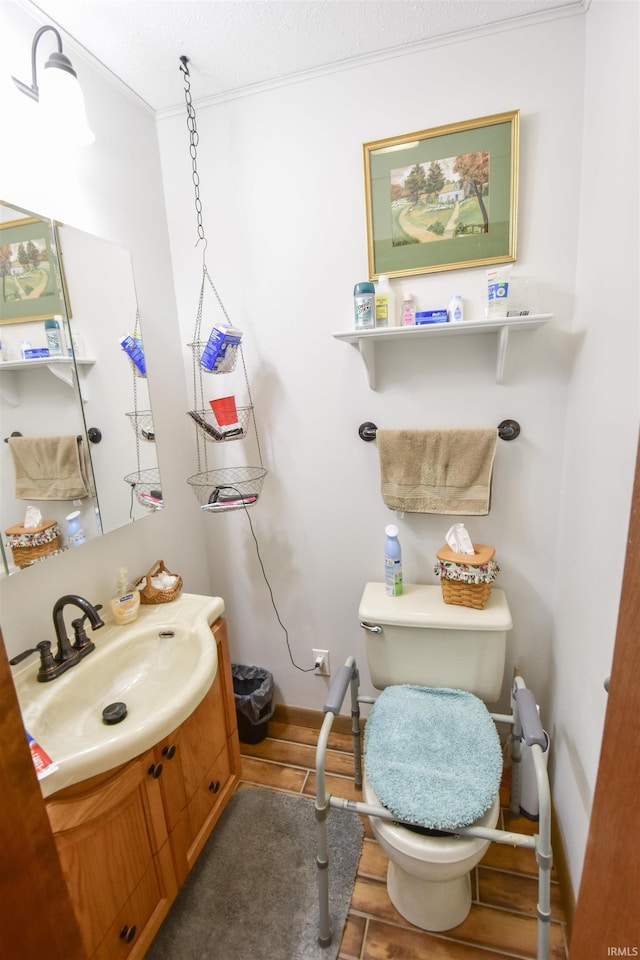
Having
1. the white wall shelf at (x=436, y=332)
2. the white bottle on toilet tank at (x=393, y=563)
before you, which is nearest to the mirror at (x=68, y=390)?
the white wall shelf at (x=436, y=332)

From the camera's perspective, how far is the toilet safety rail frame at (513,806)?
0.92 m

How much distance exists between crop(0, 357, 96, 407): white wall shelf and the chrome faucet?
0.52m

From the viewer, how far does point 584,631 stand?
107 centimetres

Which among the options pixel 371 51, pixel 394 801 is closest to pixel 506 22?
pixel 371 51

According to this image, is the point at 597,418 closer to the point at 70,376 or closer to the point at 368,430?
the point at 368,430

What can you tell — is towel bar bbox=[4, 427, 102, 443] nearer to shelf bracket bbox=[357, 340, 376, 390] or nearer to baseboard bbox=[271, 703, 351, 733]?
shelf bracket bbox=[357, 340, 376, 390]

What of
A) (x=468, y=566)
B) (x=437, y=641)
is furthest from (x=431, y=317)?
(x=437, y=641)

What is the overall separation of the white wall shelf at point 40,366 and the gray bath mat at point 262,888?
1497mm

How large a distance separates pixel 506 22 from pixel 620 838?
1.84m

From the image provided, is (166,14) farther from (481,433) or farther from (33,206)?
(481,433)

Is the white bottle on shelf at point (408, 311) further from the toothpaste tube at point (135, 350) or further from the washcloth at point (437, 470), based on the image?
the toothpaste tube at point (135, 350)

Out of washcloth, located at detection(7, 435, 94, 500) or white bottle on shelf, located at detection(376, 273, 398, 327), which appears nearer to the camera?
washcloth, located at detection(7, 435, 94, 500)

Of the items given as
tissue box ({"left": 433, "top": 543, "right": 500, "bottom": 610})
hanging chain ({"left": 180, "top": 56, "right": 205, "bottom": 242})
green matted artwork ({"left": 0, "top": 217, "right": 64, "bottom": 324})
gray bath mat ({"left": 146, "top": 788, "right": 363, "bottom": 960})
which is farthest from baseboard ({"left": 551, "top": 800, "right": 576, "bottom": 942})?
hanging chain ({"left": 180, "top": 56, "right": 205, "bottom": 242})

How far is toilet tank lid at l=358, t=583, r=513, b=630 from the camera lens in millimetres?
1265
